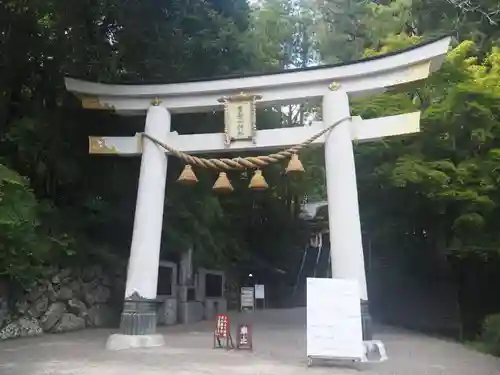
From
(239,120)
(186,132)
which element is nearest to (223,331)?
(239,120)

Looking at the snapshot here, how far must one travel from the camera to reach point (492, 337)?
10.2 m

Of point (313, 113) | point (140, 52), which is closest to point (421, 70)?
point (140, 52)

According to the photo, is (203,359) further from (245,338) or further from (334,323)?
(334,323)

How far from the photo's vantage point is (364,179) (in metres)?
13.3

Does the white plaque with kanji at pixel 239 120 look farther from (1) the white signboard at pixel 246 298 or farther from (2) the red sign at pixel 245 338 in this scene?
(1) the white signboard at pixel 246 298

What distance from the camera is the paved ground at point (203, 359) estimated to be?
284 inches

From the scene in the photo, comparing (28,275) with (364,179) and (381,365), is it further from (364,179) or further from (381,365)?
(364,179)

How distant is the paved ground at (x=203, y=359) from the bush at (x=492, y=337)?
30 cm

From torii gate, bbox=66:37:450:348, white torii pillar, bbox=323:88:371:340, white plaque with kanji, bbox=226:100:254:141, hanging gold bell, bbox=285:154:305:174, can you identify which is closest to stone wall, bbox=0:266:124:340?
torii gate, bbox=66:37:450:348

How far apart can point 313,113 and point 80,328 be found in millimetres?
14575

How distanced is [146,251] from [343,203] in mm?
3664

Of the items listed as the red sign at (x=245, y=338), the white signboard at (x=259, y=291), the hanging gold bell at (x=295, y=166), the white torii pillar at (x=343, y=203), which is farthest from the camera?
the white signboard at (x=259, y=291)

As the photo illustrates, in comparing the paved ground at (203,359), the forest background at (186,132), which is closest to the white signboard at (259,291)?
the forest background at (186,132)

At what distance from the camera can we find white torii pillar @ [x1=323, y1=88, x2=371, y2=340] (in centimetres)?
906
